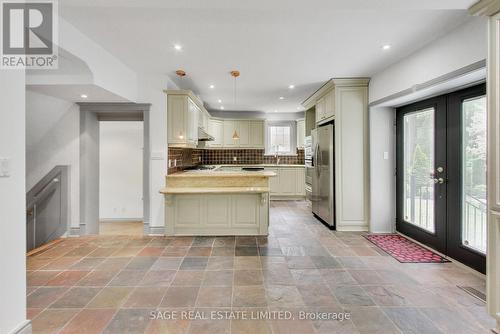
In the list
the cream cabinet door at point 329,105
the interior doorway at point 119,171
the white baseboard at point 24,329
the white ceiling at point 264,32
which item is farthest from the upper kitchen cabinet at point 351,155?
the interior doorway at point 119,171

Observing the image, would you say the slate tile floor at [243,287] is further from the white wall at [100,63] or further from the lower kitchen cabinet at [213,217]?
the white wall at [100,63]

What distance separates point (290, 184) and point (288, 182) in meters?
0.08

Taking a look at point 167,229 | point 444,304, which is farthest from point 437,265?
point 167,229

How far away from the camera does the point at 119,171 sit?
5934mm

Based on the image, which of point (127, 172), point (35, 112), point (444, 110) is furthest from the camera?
point (127, 172)

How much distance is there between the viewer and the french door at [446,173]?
2719 mm

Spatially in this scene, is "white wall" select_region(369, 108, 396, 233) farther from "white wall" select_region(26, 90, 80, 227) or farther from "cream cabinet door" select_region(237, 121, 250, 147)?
"white wall" select_region(26, 90, 80, 227)

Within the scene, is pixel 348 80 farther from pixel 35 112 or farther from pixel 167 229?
pixel 35 112

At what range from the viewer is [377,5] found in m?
1.95

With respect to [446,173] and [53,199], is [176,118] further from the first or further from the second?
[446,173]

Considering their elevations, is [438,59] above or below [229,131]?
above

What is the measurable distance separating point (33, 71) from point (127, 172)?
3312mm

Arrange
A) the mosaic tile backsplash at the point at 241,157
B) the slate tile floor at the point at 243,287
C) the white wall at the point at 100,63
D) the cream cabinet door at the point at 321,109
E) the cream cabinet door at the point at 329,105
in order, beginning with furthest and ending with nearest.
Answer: the mosaic tile backsplash at the point at 241,157, the cream cabinet door at the point at 321,109, the cream cabinet door at the point at 329,105, the white wall at the point at 100,63, the slate tile floor at the point at 243,287

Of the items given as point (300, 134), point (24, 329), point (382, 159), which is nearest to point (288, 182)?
point (300, 134)
